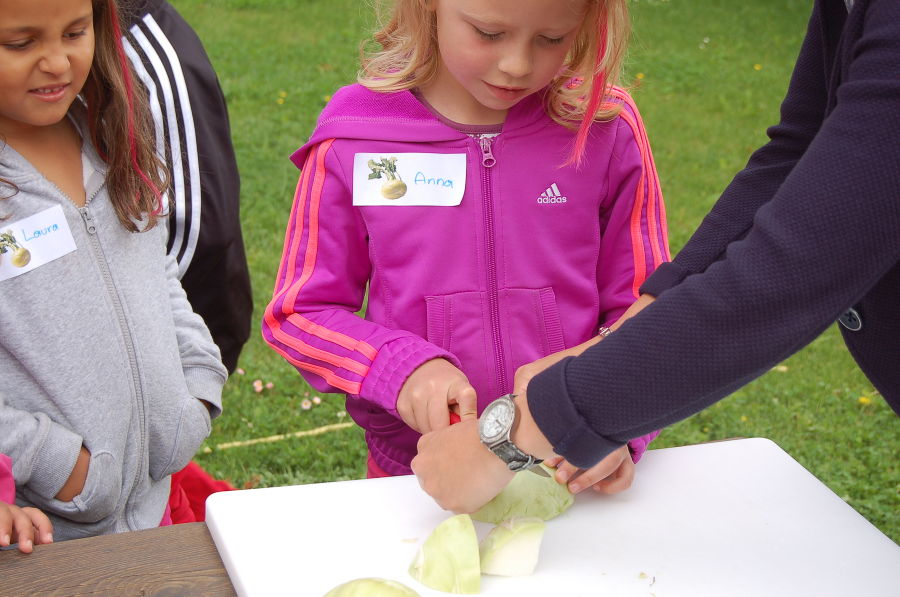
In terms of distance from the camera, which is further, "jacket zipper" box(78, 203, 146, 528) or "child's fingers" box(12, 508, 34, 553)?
"jacket zipper" box(78, 203, 146, 528)

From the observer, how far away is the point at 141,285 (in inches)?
64.1

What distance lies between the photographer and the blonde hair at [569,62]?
4.80 ft

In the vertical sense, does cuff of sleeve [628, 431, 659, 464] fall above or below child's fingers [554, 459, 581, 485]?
below

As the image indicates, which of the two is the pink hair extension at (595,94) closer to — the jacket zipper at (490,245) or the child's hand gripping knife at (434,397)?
the jacket zipper at (490,245)

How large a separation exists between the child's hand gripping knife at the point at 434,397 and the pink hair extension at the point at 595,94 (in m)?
0.40

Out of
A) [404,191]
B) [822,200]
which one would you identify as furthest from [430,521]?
[822,200]

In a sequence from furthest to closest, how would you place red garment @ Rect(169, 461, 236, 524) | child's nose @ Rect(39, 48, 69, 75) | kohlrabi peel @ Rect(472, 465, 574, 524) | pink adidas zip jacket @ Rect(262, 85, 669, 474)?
red garment @ Rect(169, 461, 236, 524)
pink adidas zip jacket @ Rect(262, 85, 669, 474)
child's nose @ Rect(39, 48, 69, 75)
kohlrabi peel @ Rect(472, 465, 574, 524)

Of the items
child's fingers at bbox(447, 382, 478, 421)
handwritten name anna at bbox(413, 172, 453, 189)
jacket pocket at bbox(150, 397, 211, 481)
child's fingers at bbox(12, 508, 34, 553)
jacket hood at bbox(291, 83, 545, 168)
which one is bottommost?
jacket pocket at bbox(150, 397, 211, 481)

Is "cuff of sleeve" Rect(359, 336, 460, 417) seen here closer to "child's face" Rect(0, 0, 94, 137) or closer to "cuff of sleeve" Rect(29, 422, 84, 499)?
"cuff of sleeve" Rect(29, 422, 84, 499)

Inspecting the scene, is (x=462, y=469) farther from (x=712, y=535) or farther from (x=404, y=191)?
(x=404, y=191)

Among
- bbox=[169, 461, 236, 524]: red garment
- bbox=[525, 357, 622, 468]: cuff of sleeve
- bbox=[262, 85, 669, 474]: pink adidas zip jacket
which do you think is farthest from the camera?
bbox=[169, 461, 236, 524]: red garment

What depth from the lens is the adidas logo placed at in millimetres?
1552

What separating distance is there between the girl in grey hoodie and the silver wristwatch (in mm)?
685

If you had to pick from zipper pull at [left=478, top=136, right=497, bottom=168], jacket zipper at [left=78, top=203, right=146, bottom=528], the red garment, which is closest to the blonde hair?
zipper pull at [left=478, top=136, right=497, bottom=168]
